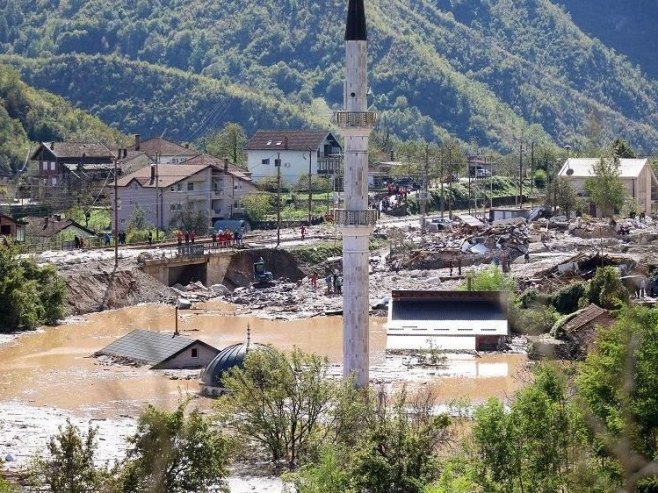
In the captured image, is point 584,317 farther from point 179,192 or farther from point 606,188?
point 606,188

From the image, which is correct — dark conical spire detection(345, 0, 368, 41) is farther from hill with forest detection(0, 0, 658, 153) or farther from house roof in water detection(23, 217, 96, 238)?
hill with forest detection(0, 0, 658, 153)

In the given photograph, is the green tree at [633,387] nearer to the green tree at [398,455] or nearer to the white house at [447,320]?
the green tree at [398,455]

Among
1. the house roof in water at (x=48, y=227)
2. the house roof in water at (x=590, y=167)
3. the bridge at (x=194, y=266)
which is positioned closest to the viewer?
the bridge at (x=194, y=266)

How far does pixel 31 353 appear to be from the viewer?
48.2m

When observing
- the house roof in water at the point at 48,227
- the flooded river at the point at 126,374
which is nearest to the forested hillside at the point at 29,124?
the house roof in water at the point at 48,227

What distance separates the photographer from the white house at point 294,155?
317 feet

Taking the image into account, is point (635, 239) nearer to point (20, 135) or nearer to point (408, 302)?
point (408, 302)

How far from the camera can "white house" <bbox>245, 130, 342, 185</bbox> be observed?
96625mm

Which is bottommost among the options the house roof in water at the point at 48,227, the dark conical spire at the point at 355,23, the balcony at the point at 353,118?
the house roof in water at the point at 48,227

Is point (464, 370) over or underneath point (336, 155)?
underneath

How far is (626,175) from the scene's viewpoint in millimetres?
88938

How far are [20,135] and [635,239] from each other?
→ 52.2 meters

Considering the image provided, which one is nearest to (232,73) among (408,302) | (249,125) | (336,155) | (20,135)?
(249,125)

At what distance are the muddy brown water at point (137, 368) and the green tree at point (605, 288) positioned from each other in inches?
150
